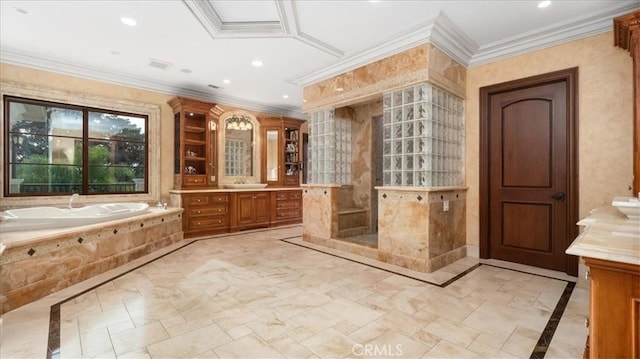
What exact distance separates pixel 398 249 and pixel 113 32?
4.54 metres

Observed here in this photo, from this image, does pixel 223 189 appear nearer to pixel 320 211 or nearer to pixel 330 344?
pixel 320 211

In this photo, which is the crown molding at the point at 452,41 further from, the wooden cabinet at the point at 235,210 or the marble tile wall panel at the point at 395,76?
the wooden cabinet at the point at 235,210

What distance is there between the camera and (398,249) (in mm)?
3812

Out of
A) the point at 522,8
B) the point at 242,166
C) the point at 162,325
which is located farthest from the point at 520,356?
the point at 242,166

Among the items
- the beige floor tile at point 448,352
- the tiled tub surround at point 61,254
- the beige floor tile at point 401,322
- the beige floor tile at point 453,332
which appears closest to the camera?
the beige floor tile at point 448,352

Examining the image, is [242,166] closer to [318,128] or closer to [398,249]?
[318,128]

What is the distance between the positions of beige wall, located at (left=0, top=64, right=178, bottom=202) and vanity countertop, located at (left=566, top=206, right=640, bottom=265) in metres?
6.07

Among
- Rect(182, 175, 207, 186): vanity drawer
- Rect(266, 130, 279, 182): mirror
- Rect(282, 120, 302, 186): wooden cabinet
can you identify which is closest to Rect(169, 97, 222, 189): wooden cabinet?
Rect(182, 175, 207, 186): vanity drawer

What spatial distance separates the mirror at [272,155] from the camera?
724 cm

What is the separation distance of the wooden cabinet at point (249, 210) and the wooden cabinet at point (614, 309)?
576 cm

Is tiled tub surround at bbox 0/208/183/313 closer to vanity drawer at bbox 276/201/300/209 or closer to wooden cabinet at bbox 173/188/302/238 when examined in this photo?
wooden cabinet at bbox 173/188/302/238

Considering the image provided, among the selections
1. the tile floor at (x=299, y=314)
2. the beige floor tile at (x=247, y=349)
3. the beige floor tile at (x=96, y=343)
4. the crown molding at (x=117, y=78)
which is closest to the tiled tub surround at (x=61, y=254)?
the tile floor at (x=299, y=314)

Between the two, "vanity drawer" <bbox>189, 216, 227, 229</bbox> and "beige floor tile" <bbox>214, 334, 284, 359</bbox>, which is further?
"vanity drawer" <bbox>189, 216, 227, 229</bbox>

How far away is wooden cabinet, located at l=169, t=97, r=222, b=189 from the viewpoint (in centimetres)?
568
